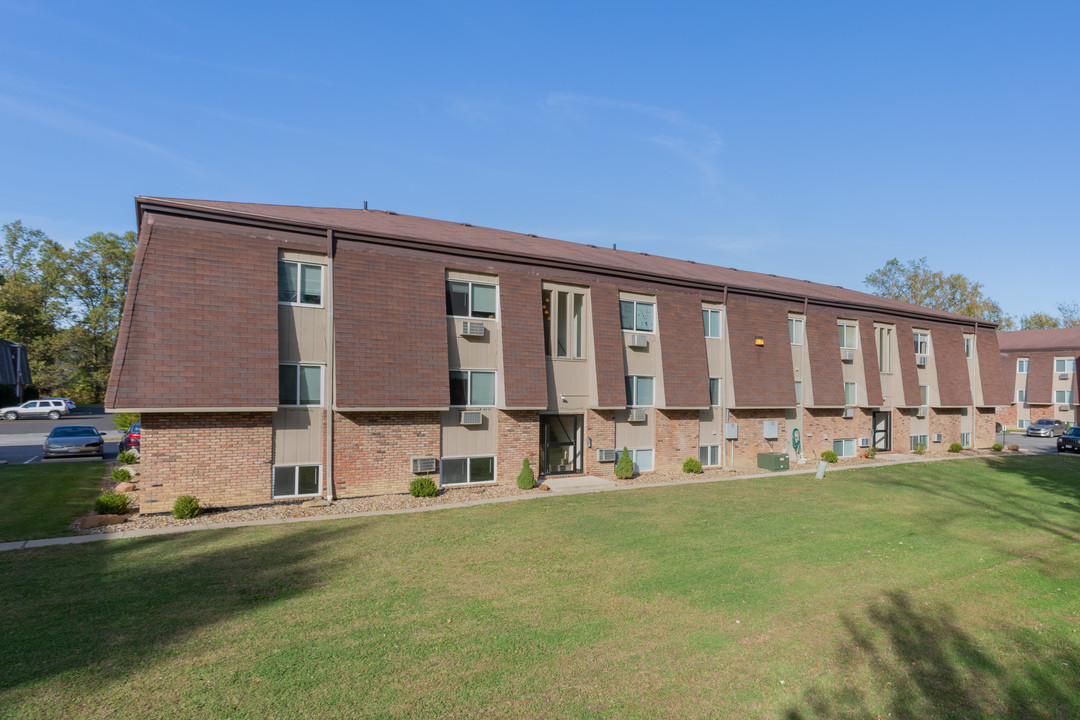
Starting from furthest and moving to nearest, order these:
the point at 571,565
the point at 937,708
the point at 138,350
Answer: the point at 138,350 < the point at 571,565 < the point at 937,708

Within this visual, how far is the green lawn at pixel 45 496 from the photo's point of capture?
41.0ft

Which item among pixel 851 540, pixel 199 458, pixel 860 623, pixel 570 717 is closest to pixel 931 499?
pixel 851 540

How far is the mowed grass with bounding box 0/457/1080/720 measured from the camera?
5.89 metres

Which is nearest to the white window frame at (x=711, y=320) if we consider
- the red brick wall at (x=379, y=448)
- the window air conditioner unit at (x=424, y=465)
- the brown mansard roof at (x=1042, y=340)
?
the red brick wall at (x=379, y=448)

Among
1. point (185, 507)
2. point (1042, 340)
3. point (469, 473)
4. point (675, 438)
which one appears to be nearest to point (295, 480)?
point (185, 507)

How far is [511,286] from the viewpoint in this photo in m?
19.0

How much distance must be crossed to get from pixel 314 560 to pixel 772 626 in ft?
25.3

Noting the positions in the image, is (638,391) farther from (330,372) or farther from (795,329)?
(330,372)

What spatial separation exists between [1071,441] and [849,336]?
54.8ft

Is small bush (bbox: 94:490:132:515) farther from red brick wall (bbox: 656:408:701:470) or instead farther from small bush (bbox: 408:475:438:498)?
red brick wall (bbox: 656:408:701:470)

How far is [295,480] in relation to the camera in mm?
15469

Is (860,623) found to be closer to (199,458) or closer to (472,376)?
(472,376)

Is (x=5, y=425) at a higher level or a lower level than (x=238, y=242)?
lower

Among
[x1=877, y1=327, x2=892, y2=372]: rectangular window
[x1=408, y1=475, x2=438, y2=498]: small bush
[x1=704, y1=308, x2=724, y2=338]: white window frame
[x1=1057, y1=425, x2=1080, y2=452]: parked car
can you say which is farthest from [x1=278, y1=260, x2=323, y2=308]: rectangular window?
[x1=1057, y1=425, x2=1080, y2=452]: parked car
